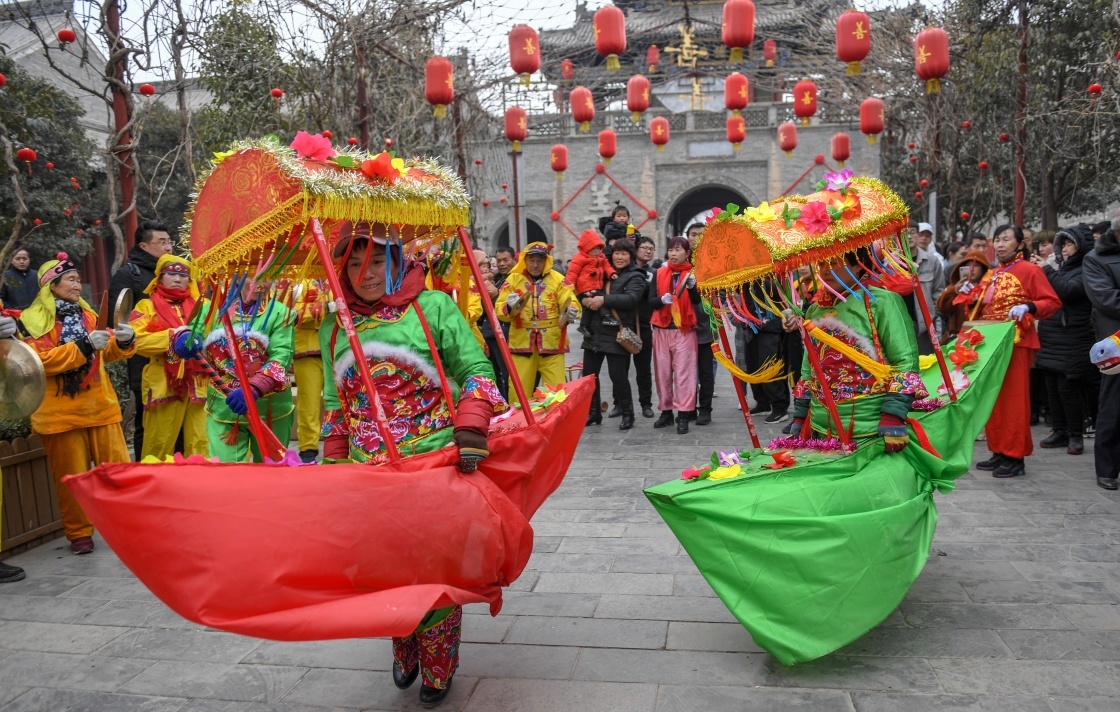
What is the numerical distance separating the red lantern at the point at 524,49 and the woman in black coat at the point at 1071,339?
20.0 ft

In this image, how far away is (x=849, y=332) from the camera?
12.2 feet

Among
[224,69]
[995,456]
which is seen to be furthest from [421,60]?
[995,456]

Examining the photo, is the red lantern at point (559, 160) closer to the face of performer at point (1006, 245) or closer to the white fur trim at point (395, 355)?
the face of performer at point (1006, 245)

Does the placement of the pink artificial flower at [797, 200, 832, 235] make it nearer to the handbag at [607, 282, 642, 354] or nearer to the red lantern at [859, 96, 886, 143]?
the handbag at [607, 282, 642, 354]

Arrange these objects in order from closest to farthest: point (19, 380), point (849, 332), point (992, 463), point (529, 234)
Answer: point (849, 332), point (19, 380), point (992, 463), point (529, 234)

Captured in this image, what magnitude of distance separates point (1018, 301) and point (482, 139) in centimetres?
1412

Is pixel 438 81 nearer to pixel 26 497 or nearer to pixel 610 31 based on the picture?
pixel 610 31

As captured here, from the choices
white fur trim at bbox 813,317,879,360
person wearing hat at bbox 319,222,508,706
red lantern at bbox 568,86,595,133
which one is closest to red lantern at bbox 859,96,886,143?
red lantern at bbox 568,86,595,133

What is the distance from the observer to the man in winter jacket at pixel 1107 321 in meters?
5.43

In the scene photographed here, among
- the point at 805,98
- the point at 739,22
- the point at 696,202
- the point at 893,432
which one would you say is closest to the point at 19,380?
the point at 893,432

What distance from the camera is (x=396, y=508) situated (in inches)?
102

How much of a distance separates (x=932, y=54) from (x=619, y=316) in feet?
15.2

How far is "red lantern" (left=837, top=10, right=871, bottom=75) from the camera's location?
9.70m

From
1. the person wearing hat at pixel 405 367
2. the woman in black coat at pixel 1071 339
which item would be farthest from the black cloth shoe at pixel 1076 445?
the person wearing hat at pixel 405 367
